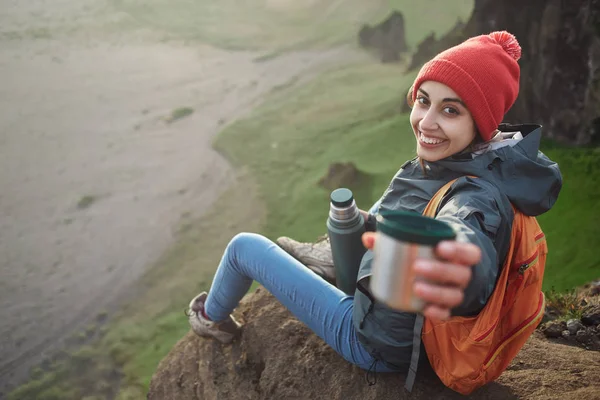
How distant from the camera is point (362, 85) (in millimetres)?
11430

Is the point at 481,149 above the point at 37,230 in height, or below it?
above

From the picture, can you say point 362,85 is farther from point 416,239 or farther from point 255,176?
point 416,239

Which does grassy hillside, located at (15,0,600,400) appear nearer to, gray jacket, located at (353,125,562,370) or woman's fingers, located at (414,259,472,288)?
gray jacket, located at (353,125,562,370)

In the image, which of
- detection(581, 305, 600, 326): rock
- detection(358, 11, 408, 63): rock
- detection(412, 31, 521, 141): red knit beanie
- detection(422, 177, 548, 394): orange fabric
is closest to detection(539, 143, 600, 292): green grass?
detection(581, 305, 600, 326): rock

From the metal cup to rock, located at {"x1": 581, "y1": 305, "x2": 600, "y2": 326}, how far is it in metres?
2.28

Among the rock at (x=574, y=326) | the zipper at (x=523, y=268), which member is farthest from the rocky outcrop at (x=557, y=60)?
the zipper at (x=523, y=268)

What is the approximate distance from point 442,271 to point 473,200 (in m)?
0.56

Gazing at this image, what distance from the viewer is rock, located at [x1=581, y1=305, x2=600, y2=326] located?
299 cm

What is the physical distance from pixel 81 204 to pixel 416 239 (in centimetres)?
769

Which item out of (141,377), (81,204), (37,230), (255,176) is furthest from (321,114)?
(141,377)

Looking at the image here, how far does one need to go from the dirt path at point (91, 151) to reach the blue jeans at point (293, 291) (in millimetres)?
3741

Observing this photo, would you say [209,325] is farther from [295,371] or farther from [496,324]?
[496,324]

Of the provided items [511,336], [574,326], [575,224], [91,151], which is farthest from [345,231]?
[91,151]

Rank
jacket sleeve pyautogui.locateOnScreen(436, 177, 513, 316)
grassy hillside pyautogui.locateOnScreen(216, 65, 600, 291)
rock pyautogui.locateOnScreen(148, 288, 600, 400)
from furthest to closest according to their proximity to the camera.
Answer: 1. grassy hillside pyautogui.locateOnScreen(216, 65, 600, 291)
2. rock pyautogui.locateOnScreen(148, 288, 600, 400)
3. jacket sleeve pyautogui.locateOnScreen(436, 177, 513, 316)
